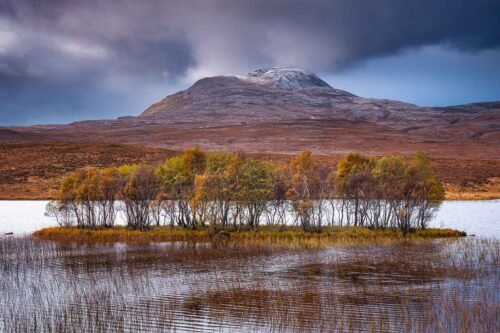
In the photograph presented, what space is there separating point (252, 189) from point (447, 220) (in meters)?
26.8

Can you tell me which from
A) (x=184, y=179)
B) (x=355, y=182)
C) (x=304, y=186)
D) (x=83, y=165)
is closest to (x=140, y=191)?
(x=184, y=179)

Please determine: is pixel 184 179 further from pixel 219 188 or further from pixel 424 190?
pixel 424 190

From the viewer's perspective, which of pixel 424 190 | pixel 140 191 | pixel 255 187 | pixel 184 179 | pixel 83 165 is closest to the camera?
pixel 424 190

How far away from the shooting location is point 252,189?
52.8m

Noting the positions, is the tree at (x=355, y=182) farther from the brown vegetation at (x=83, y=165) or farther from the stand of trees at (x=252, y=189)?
the brown vegetation at (x=83, y=165)

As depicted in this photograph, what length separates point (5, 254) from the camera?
1602 inches

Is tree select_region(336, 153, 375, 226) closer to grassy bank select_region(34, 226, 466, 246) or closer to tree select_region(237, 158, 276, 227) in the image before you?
grassy bank select_region(34, 226, 466, 246)

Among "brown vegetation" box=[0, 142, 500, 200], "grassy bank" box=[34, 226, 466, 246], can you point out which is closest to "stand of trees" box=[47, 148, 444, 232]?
"grassy bank" box=[34, 226, 466, 246]

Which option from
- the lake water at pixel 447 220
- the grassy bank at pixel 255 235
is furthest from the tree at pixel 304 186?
the lake water at pixel 447 220

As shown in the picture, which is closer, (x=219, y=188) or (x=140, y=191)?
(x=219, y=188)

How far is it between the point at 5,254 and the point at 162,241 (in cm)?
1306

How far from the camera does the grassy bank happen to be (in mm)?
47250

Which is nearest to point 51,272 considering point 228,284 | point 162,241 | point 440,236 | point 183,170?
point 228,284

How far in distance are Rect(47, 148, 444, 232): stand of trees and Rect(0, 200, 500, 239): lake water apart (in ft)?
18.3
